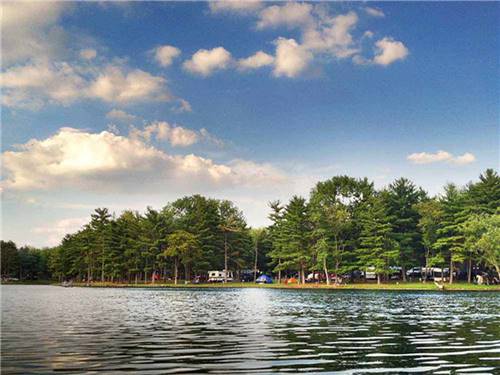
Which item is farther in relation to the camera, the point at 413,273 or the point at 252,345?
the point at 413,273

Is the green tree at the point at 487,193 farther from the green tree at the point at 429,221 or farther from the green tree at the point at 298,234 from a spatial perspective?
the green tree at the point at 298,234

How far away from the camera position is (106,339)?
22.0 meters

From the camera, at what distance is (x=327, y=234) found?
334 feet

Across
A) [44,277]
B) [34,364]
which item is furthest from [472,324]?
[44,277]

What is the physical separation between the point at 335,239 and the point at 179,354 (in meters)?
84.8

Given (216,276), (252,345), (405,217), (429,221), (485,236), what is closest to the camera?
(252,345)

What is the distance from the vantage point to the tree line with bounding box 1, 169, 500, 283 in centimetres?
9406

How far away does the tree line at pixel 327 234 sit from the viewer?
94.1 metres

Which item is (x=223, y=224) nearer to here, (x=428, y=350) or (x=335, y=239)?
(x=335, y=239)

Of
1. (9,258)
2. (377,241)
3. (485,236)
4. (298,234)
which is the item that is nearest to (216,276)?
(298,234)

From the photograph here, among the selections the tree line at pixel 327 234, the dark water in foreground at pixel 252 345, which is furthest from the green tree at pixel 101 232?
the dark water in foreground at pixel 252 345

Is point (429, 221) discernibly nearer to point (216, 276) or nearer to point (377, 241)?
point (377, 241)

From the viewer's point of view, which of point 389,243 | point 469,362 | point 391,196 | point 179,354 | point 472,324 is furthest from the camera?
point 391,196

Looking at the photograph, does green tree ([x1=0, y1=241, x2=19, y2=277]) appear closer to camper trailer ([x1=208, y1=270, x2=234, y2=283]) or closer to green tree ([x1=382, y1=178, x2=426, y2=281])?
camper trailer ([x1=208, y1=270, x2=234, y2=283])
